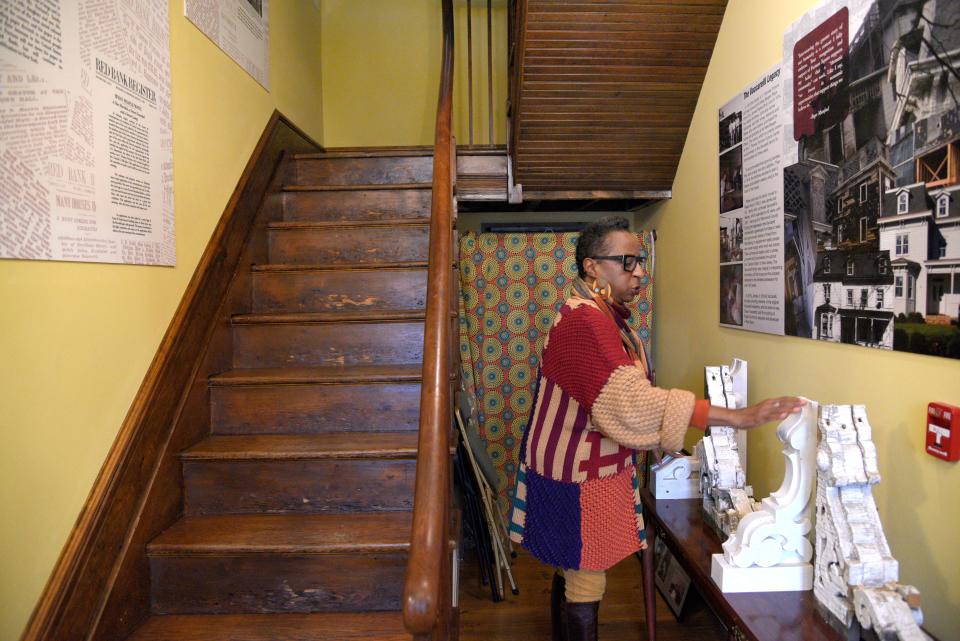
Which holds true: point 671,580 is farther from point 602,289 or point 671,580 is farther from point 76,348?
point 76,348

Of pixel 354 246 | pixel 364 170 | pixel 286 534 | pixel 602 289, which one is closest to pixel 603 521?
pixel 602 289

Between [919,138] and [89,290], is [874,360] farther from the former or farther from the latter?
[89,290]

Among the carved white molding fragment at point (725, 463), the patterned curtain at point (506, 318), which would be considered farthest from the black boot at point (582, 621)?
the patterned curtain at point (506, 318)

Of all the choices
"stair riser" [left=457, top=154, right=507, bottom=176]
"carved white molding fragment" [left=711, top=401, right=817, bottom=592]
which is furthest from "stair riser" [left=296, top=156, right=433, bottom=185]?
"carved white molding fragment" [left=711, top=401, right=817, bottom=592]

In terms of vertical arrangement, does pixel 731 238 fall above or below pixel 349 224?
below

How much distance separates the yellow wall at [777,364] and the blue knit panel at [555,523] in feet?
2.69

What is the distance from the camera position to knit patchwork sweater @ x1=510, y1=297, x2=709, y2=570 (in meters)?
1.49

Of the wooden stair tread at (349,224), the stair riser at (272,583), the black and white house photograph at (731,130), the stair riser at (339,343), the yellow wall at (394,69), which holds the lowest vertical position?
the stair riser at (272,583)

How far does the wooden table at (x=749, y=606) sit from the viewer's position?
4.21 feet

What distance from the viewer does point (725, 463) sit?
1884 mm

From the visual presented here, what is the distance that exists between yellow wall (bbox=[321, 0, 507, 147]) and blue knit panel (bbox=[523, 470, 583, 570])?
3436mm

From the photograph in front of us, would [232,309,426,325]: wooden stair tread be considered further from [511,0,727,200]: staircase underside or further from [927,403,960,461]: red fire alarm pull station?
[927,403,960,461]: red fire alarm pull station

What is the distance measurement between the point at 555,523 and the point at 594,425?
338 mm

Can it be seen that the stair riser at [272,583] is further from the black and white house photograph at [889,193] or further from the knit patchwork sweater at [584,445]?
the black and white house photograph at [889,193]
